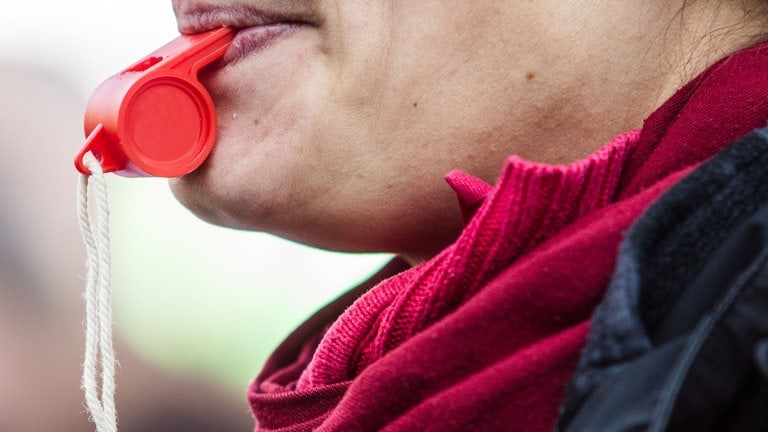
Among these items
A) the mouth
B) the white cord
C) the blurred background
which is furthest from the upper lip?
the blurred background

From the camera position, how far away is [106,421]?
3.24 feet

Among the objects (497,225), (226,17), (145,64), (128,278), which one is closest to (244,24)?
(226,17)

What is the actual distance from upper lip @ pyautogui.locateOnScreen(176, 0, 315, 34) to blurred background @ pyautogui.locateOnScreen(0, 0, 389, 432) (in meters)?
2.19

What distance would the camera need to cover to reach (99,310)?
104cm

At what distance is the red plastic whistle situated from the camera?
3.64ft

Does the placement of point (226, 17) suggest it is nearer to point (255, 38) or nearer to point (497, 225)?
point (255, 38)

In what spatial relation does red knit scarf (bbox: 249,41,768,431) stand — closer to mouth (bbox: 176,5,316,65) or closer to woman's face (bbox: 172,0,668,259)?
woman's face (bbox: 172,0,668,259)

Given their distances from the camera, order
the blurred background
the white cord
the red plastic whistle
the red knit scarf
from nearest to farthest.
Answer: the red knit scarf, the white cord, the red plastic whistle, the blurred background

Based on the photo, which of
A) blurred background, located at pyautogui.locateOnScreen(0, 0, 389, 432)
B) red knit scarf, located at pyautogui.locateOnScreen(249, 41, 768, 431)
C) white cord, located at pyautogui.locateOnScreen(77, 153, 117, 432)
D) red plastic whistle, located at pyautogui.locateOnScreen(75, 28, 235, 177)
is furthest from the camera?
blurred background, located at pyautogui.locateOnScreen(0, 0, 389, 432)

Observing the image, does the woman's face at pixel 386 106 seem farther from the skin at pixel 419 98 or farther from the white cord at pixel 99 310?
the white cord at pixel 99 310

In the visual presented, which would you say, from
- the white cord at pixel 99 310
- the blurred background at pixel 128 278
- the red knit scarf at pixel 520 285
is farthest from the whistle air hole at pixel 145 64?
the blurred background at pixel 128 278

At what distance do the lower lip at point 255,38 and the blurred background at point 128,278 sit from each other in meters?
2.23

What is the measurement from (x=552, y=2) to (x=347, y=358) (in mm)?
422

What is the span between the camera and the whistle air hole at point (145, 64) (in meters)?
1.17
